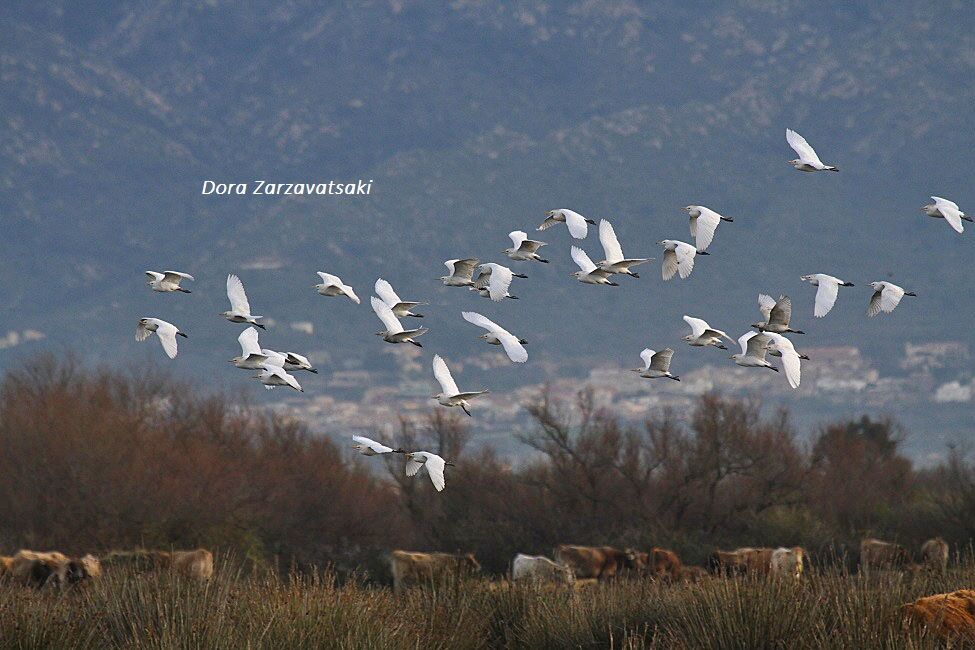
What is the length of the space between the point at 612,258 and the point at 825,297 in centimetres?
388

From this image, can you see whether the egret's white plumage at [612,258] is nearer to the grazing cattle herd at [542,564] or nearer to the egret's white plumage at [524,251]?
the egret's white plumage at [524,251]

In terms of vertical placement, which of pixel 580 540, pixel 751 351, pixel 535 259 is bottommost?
pixel 580 540

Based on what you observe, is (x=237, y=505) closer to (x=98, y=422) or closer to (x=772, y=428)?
(x=98, y=422)

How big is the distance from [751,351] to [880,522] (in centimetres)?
3323

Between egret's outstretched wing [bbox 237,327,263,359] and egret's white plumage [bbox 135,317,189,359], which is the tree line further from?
egret's white plumage [bbox 135,317,189,359]

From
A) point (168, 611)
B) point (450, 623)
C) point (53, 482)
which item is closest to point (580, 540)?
point (53, 482)

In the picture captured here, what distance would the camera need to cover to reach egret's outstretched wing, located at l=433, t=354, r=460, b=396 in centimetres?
2100

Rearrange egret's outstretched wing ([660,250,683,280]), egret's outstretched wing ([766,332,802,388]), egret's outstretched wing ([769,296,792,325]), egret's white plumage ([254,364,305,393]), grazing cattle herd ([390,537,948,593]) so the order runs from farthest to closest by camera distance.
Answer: grazing cattle herd ([390,537,948,593]), egret's outstretched wing ([660,250,683,280]), egret's outstretched wing ([769,296,792,325]), egret's white plumage ([254,364,305,393]), egret's outstretched wing ([766,332,802,388])

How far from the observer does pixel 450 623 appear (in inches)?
695

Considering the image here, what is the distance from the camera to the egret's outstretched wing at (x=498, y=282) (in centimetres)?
2295

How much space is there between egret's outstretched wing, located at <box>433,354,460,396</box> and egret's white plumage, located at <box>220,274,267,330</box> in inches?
97.9

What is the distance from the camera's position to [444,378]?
21.4m

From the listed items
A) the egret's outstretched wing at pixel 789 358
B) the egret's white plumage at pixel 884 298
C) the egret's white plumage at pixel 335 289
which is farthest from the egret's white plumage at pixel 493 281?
the egret's white plumage at pixel 884 298

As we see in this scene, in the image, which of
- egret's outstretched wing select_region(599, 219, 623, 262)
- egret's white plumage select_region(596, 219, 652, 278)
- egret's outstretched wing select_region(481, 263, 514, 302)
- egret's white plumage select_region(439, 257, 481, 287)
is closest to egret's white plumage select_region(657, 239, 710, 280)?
egret's white plumage select_region(596, 219, 652, 278)
